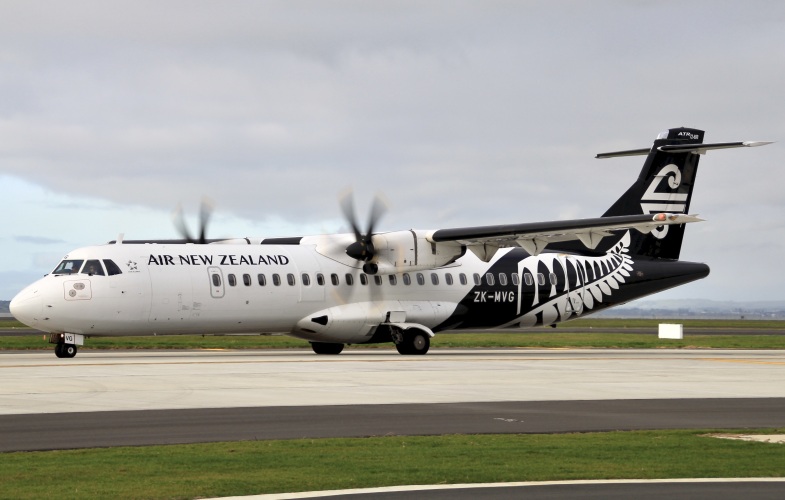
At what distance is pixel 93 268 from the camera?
32281 mm

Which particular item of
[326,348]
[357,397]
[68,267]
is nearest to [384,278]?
[326,348]

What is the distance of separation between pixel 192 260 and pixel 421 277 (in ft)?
28.1

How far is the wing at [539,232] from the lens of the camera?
1357 inches

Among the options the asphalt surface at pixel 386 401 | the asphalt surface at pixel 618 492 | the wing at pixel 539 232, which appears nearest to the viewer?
the asphalt surface at pixel 618 492

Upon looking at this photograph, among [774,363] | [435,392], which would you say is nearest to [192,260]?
[435,392]

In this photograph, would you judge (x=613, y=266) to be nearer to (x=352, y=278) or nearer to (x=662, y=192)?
(x=662, y=192)

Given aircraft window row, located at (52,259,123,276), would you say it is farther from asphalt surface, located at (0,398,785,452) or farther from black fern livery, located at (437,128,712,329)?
asphalt surface, located at (0,398,785,452)

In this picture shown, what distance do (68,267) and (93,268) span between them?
0.76 meters

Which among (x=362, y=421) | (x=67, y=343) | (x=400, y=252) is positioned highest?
(x=400, y=252)

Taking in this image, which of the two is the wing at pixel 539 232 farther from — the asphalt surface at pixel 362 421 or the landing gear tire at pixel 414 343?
the asphalt surface at pixel 362 421

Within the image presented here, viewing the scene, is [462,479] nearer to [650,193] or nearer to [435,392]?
[435,392]

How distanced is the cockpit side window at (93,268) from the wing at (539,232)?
437 inches

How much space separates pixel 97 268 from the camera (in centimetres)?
3228

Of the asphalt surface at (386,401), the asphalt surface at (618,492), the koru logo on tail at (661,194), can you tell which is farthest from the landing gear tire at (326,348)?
the asphalt surface at (618,492)
